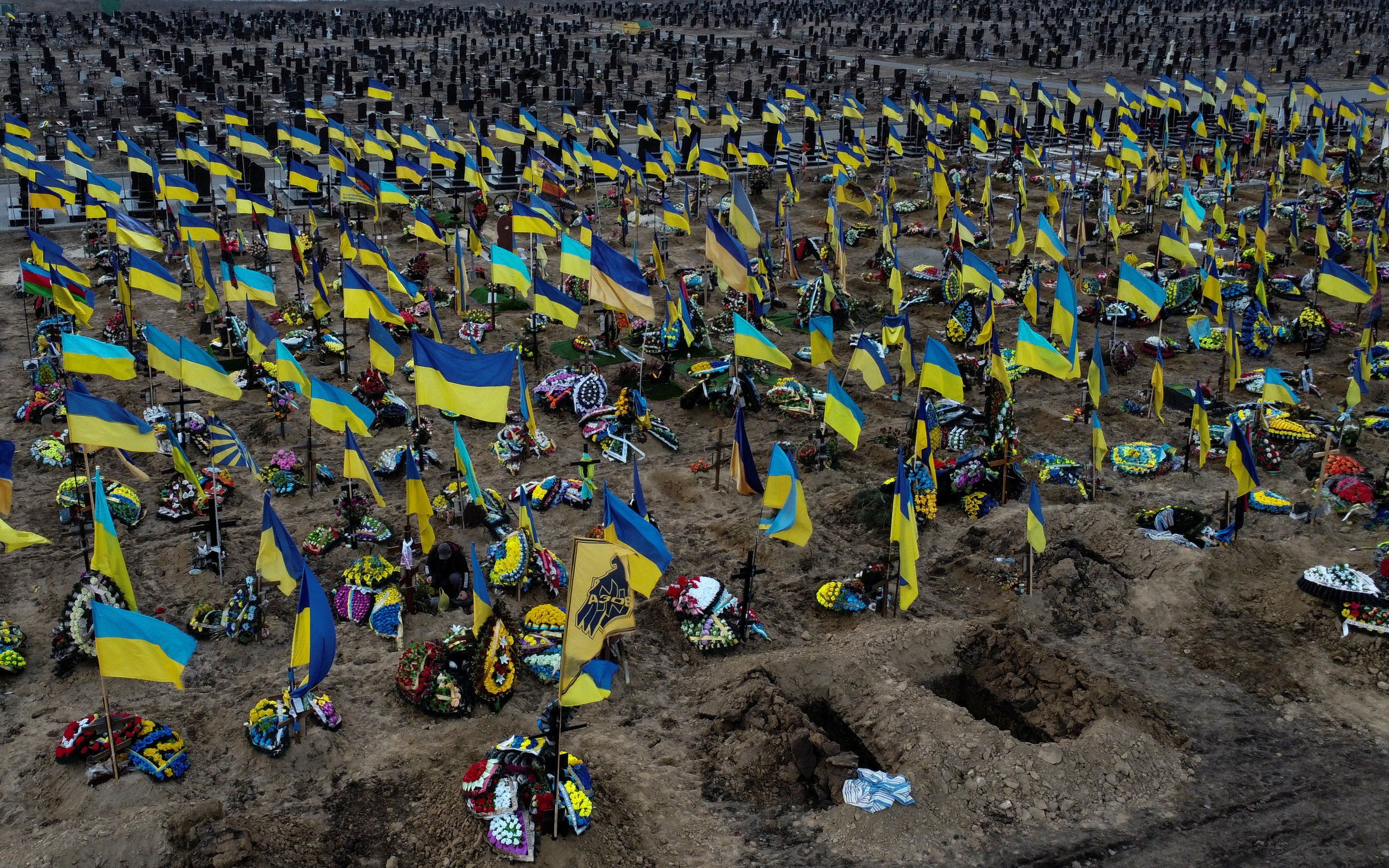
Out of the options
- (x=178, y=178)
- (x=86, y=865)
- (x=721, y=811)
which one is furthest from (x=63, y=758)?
(x=178, y=178)

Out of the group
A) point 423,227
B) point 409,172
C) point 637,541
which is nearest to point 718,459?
point 637,541

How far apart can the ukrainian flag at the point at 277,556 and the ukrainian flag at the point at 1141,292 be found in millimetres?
16190

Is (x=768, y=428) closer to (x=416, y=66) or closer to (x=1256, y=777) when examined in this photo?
(x=1256, y=777)

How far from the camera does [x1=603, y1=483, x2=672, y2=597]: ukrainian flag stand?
44.9 feet

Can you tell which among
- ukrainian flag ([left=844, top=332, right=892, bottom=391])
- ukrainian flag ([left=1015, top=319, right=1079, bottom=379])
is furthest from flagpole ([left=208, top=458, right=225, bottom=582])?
ukrainian flag ([left=1015, top=319, right=1079, bottom=379])

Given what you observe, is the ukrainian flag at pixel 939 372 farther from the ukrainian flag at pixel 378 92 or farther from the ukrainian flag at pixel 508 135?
the ukrainian flag at pixel 378 92

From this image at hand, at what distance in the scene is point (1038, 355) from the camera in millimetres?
19109

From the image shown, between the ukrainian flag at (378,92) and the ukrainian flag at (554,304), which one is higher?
the ukrainian flag at (378,92)

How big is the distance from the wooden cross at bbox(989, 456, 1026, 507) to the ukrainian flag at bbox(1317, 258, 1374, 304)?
933cm

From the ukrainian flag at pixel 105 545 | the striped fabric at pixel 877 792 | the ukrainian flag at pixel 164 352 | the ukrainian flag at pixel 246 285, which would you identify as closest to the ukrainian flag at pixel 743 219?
the ukrainian flag at pixel 246 285

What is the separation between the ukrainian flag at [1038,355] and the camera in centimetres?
1905

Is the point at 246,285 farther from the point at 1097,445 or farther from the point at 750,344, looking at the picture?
the point at 1097,445

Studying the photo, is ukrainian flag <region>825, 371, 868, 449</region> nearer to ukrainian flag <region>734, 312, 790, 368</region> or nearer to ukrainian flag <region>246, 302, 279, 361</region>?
ukrainian flag <region>734, 312, 790, 368</region>

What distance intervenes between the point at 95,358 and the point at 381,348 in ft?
15.4
